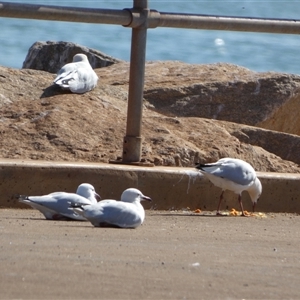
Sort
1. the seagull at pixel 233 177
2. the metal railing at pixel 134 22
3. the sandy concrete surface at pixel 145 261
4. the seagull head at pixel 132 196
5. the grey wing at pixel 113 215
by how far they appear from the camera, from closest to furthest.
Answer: the sandy concrete surface at pixel 145 261 → the grey wing at pixel 113 215 → the seagull head at pixel 132 196 → the metal railing at pixel 134 22 → the seagull at pixel 233 177

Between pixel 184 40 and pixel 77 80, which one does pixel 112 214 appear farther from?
pixel 184 40

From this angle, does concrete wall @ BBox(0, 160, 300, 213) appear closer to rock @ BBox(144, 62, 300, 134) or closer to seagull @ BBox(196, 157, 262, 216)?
seagull @ BBox(196, 157, 262, 216)

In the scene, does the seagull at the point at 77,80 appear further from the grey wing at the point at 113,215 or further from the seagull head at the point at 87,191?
the grey wing at the point at 113,215

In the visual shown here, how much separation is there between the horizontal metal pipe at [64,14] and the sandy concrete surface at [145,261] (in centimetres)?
160

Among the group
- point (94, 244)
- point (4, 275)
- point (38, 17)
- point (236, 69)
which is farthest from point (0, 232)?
point (236, 69)

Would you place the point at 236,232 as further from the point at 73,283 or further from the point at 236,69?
the point at 236,69

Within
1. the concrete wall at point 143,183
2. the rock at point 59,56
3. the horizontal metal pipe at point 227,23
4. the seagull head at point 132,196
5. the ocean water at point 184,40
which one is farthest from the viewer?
the ocean water at point 184,40

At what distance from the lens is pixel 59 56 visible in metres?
12.8

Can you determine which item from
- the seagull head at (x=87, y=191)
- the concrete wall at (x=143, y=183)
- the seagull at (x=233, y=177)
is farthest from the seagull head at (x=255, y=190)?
the seagull head at (x=87, y=191)

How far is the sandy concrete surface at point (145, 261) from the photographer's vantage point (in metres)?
4.36

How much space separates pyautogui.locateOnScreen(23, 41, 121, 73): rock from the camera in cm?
1270

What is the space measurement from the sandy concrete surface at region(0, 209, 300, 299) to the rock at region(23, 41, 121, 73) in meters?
6.11

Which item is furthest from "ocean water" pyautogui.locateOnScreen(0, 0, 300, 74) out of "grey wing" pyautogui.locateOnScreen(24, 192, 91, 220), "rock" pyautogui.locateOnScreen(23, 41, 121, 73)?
"grey wing" pyautogui.locateOnScreen(24, 192, 91, 220)

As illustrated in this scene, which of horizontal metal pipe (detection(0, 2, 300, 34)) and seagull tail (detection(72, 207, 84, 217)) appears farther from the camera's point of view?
horizontal metal pipe (detection(0, 2, 300, 34))
